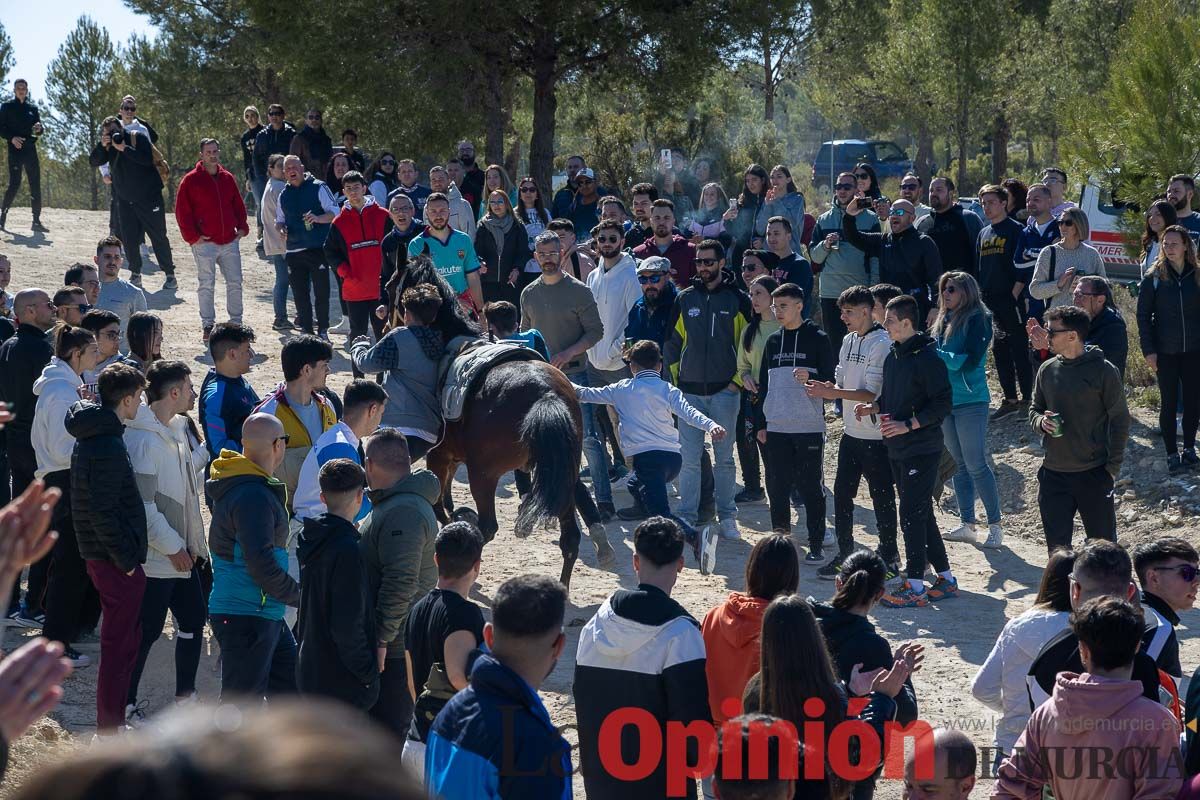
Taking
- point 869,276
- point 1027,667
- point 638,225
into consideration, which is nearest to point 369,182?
point 638,225

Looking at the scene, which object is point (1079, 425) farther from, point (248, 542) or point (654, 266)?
point (248, 542)

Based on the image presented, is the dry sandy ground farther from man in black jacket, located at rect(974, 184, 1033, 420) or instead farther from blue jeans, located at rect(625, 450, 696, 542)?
blue jeans, located at rect(625, 450, 696, 542)

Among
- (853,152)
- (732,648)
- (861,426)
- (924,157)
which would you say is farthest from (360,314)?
(853,152)

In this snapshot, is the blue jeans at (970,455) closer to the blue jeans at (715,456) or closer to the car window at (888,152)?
the blue jeans at (715,456)

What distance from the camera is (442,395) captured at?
25.5 feet

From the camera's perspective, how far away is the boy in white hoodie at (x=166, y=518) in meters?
6.02

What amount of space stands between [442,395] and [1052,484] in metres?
3.86

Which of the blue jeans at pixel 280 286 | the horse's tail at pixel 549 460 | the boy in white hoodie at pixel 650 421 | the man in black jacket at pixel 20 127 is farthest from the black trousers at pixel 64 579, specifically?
the man in black jacket at pixel 20 127

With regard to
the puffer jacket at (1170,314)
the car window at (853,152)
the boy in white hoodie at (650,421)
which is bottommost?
the boy in white hoodie at (650,421)

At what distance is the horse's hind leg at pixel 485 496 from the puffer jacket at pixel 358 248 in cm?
489

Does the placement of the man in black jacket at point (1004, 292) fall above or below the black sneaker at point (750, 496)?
above

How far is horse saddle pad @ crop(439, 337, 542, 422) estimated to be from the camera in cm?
757

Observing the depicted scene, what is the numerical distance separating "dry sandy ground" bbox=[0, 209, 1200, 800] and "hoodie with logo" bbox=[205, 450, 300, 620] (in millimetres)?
1073

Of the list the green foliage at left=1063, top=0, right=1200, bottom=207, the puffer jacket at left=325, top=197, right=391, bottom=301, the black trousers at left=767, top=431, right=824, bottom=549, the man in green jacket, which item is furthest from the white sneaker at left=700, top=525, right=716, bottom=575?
the green foliage at left=1063, top=0, right=1200, bottom=207
